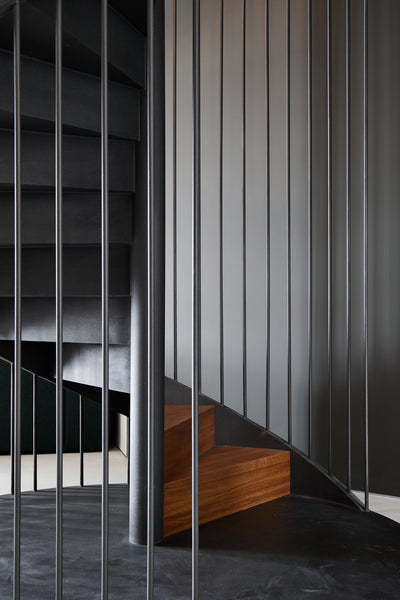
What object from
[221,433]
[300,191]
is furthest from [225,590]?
[300,191]

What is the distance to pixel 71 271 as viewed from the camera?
96.0 inches

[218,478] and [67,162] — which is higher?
[67,162]

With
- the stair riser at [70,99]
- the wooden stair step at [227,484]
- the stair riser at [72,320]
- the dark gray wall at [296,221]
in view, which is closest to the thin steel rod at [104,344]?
the stair riser at [70,99]

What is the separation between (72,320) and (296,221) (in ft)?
4.91

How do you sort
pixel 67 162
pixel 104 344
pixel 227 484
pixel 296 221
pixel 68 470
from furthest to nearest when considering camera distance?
1. pixel 68 470
2. pixel 296 221
3. pixel 227 484
4. pixel 67 162
5. pixel 104 344

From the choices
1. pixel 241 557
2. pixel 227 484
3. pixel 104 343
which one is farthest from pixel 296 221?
pixel 104 343

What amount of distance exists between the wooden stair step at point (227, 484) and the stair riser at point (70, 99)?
1.32 meters

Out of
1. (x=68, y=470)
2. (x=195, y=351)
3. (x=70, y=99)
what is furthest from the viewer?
(x=68, y=470)

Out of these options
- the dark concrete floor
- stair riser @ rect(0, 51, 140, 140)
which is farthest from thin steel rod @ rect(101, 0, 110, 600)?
stair riser @ rect(0, 51, 140, 140)

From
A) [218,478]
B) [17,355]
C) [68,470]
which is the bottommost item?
[68,470]

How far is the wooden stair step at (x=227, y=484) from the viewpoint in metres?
2.23

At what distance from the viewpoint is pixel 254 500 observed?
8.38 feet

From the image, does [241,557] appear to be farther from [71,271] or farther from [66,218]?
[66,218]

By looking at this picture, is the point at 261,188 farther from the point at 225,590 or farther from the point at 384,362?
the point at 225,590
